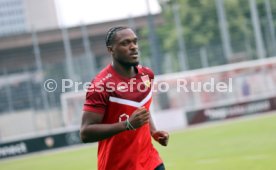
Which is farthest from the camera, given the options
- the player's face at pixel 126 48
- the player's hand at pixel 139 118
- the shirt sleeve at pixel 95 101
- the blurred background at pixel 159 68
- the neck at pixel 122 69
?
the blurred background at pixel 159 68

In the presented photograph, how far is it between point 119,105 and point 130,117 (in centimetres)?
35

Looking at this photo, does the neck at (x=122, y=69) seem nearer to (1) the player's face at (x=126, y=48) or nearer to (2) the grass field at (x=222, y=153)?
(1) the player's face at (x=126, y=48)

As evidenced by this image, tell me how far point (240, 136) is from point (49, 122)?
33.9 feet

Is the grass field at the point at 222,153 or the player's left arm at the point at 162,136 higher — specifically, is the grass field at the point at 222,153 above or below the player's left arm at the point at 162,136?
below

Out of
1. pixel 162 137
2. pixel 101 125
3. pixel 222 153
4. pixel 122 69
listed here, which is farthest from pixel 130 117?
pixel 222 153

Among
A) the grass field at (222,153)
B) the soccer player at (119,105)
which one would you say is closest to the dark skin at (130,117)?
the soccer player at (119,105)

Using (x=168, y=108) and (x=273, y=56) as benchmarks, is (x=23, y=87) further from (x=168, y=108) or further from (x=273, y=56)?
(x=273, y=56)

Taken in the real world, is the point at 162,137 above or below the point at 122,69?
below

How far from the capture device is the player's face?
191 inches

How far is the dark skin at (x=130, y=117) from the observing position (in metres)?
4.53

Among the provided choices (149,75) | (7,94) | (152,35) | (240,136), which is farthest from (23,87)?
(149,75)

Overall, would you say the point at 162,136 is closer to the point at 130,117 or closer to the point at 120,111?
the point at 120,111

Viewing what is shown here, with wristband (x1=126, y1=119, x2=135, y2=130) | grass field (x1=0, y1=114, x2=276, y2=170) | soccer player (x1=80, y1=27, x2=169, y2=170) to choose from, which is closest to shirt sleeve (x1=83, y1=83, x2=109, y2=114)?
soccer player (x1=80, y1=27, x2=169, y2=170)

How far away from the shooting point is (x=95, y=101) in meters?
4.72
